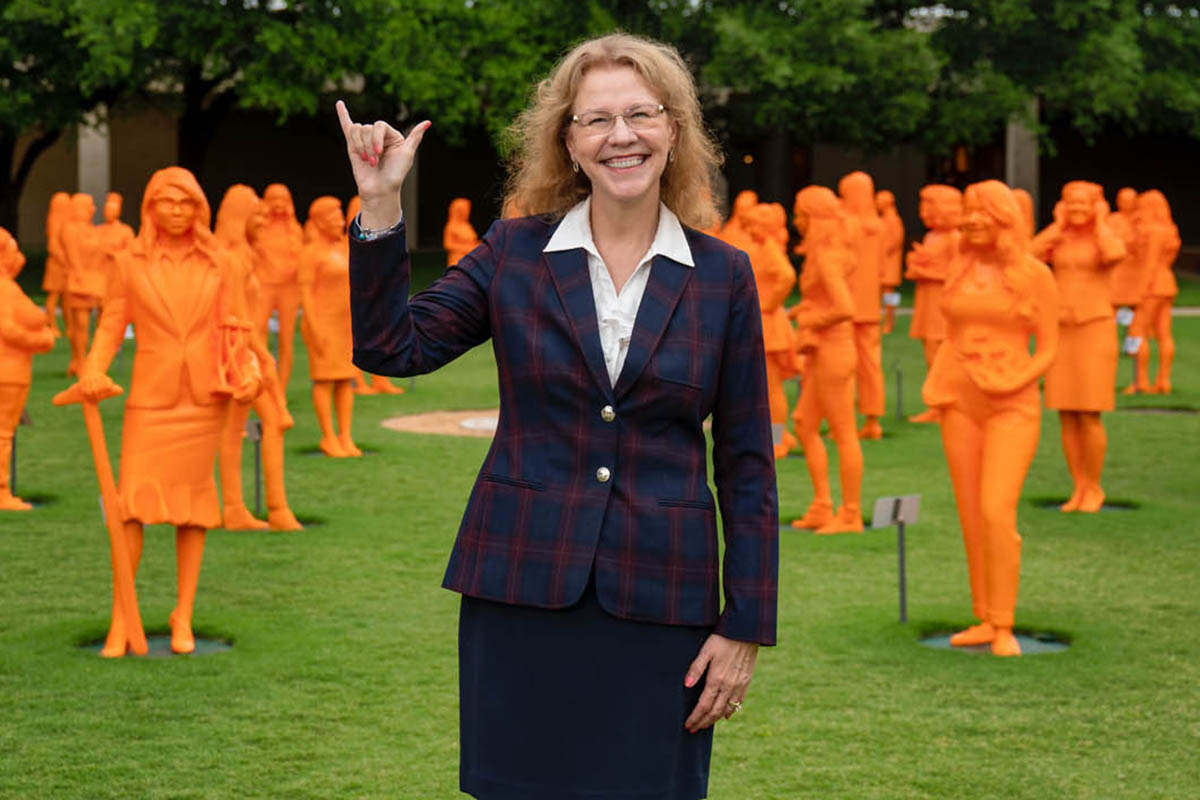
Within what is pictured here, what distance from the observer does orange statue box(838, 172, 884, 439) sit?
49.0 feet

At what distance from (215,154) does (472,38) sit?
62.9ft

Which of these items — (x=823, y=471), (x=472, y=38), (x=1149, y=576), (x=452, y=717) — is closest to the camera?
(x=452, y=717)

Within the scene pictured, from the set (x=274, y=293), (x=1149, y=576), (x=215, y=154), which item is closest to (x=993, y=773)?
(x=1149, y=576)

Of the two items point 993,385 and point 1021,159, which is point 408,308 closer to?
point 993,385

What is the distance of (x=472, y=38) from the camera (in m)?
31.2

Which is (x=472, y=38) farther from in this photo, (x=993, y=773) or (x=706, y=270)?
(x=706, y=270)

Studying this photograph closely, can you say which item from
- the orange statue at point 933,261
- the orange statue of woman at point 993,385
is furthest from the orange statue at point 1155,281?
the orange statue of woman at point 993,385

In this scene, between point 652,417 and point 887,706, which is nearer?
point 652,417

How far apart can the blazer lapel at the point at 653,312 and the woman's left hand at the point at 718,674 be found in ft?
1.69

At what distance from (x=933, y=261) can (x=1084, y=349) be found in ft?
16.0

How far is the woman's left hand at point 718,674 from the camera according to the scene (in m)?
3.21

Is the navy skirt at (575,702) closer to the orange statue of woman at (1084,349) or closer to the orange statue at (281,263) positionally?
the orange statue of woman at (1084,349)

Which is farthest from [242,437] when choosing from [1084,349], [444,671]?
[1084,349]

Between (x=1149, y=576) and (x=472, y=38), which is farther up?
(x=472, y=38)
